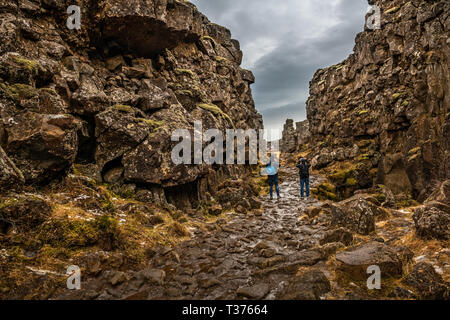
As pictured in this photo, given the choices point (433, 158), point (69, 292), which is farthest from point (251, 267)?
point (433, 158)

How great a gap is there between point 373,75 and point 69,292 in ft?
178

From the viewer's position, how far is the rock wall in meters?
9.61

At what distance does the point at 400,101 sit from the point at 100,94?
37.6 m

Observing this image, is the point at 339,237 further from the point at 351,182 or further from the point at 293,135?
the point at 293,135

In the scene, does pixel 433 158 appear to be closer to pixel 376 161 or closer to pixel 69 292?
pixel 376 161

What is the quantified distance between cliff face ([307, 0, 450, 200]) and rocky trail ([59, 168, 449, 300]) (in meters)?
16.3

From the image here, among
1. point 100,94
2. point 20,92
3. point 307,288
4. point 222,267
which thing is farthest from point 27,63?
point 307,288

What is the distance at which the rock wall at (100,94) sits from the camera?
961cm

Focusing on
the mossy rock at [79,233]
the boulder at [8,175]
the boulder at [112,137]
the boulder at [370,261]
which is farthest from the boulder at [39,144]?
the boulder at [370,261]

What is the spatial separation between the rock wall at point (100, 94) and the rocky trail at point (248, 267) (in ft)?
19.8

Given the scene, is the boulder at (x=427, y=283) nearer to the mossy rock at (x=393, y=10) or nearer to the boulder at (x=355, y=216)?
the boulder at (x=355, y=216)

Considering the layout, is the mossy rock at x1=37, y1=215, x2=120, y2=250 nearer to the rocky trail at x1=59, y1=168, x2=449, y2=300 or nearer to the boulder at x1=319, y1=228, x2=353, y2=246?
the rocky trail at x1=59, y1=168, x2=449, y2=300

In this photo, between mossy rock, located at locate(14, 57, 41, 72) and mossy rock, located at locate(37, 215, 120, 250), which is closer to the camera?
mossy rock, located at locate(37, 215, 120, 250)

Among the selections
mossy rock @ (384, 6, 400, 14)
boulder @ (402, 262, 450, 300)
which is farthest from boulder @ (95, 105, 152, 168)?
mossy rock @ (384, 6, 400, 14)
